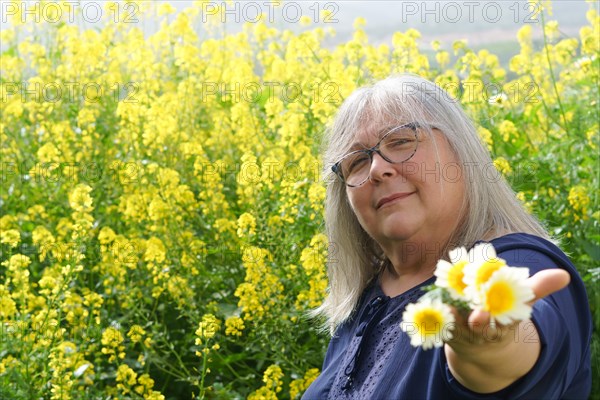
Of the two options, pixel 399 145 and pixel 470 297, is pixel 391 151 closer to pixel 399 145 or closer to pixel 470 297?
pixel 399 145

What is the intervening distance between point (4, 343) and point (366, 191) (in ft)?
4.24

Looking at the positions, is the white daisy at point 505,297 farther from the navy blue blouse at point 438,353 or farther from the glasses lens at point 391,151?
the glasses lens at point 391,151

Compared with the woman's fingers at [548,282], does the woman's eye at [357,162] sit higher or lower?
lower

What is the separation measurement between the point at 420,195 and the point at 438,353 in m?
0.54

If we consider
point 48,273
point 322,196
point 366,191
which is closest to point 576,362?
point 366,191

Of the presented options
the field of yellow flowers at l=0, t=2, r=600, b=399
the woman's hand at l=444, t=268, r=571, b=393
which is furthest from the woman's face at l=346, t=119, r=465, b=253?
the woman's hand at l=444, t=268, r=571, b=393

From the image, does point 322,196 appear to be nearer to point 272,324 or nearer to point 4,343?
point 272,324

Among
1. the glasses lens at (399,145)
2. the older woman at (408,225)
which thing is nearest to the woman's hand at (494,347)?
the older woman at (408,225)

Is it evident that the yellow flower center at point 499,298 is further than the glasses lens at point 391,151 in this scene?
No

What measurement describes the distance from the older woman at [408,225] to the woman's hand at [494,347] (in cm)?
17

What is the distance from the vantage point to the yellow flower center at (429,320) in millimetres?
907

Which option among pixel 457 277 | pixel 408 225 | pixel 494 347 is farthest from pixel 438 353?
pixel 408 225

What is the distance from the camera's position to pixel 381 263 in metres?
2.14

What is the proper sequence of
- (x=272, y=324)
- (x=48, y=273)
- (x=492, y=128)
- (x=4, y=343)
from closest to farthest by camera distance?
(x=4, y=343), (x=272, y=324), (x=48, y=273), (x=492, y=128)
